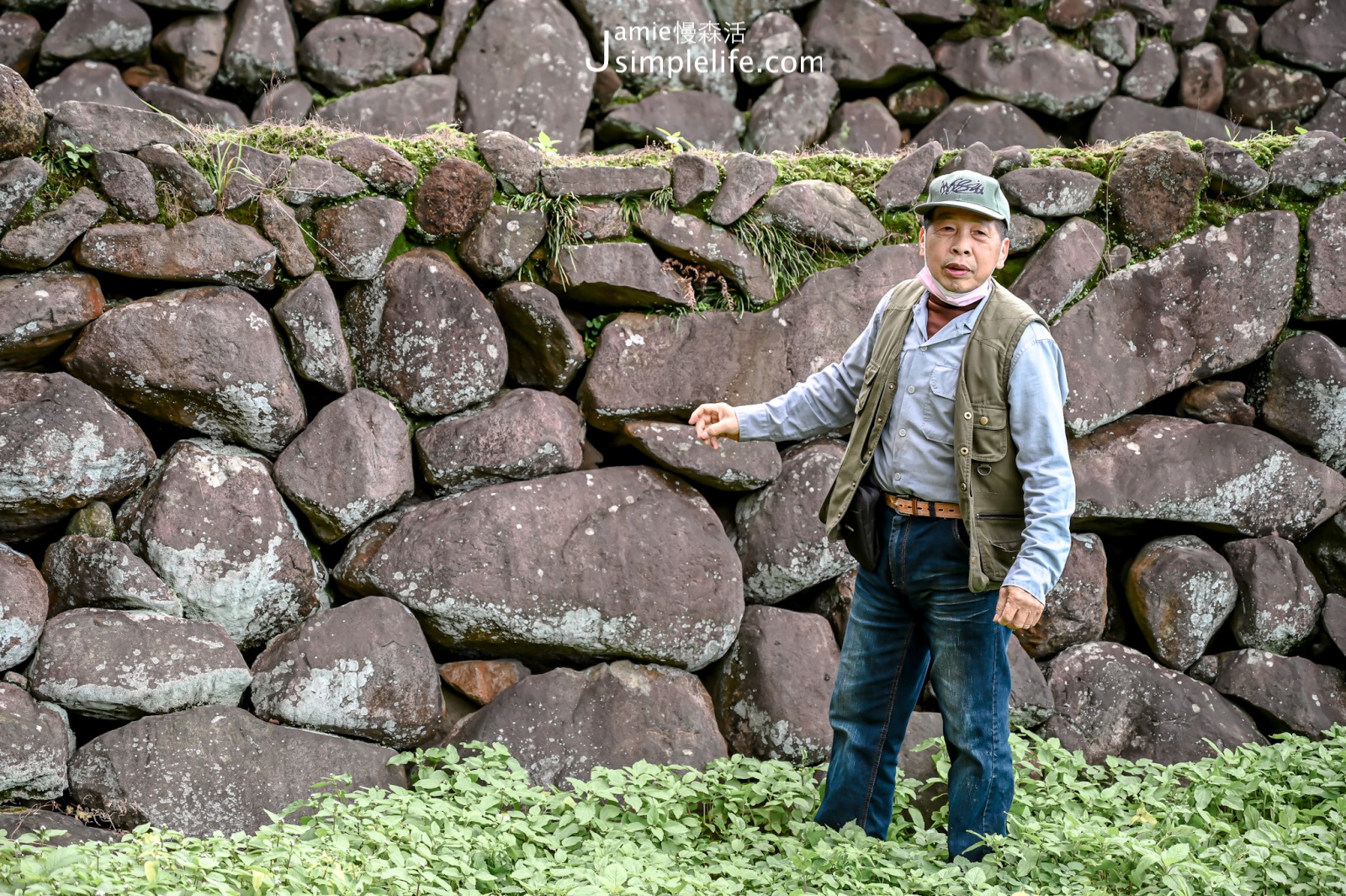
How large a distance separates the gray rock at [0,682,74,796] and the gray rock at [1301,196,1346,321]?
14.9 ft

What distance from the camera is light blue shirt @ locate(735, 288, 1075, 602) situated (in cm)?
257

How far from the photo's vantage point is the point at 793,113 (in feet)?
18.0

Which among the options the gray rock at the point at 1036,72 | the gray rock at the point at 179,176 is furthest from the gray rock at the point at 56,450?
the gray rock at the point at 1036,72

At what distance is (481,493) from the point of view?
3.60 meters

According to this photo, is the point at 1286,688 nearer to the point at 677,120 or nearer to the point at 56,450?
the point at 677,120

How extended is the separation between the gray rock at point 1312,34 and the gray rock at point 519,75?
378 cm

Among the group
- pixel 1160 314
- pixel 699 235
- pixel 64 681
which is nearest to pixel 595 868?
pixel 64 681

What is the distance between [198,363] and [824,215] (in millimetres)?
2190

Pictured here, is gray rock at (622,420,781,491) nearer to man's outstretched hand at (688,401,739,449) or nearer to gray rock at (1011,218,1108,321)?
man's outstretched hand at (688,401,739,449)

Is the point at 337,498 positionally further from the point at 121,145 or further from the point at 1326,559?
the point at 1326,559

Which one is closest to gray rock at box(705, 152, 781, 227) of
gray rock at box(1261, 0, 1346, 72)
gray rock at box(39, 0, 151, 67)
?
gray rock at box(39, 0, 151, 67)

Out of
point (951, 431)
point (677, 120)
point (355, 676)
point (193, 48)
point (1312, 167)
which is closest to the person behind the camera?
point (951, 431)

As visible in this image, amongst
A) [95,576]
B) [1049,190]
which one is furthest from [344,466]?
[1049,190]

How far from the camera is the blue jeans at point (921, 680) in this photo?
274cm
